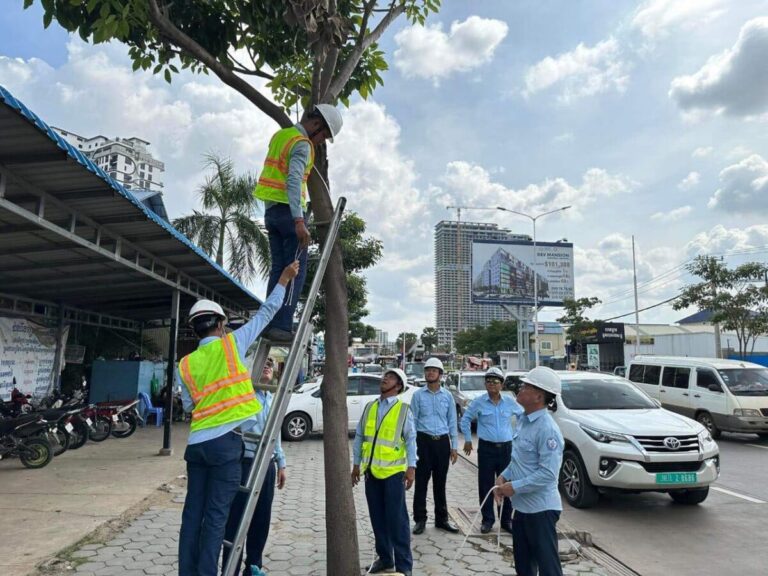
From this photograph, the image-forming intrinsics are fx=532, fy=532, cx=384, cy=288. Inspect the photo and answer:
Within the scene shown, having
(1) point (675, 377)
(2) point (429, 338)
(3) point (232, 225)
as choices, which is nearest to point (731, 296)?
(1) point (675, 377)

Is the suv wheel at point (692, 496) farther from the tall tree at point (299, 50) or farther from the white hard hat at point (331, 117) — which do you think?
the white hard hat at point (331, 117)

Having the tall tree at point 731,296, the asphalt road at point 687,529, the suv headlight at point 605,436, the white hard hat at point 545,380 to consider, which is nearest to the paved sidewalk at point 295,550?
the asphalt road at point 687,529

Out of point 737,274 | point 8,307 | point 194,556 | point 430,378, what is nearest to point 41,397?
point 8,307

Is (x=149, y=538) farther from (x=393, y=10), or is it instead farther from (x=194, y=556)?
(x=393, y=10)

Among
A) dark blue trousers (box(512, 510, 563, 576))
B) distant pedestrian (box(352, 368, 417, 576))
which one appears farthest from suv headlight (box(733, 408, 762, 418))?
dark blue trousers (box(512, 510, 563, 576))

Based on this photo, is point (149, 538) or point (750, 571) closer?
point (750, 571)

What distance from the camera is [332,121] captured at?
3641mm

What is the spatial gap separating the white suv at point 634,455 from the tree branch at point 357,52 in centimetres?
512

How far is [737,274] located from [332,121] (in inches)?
893

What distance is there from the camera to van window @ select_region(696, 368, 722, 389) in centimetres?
1228

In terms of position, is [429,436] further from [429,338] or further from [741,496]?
[429,338]

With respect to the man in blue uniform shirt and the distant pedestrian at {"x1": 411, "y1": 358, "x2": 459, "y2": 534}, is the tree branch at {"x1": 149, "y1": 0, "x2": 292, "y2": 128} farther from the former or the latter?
the distant pedestrian at {"x1": 411, "y1": 358, "x2": 459, "y2": 534}

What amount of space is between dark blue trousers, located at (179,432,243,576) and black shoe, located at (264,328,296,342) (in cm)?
64

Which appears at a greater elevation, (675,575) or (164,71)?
(164,71)
